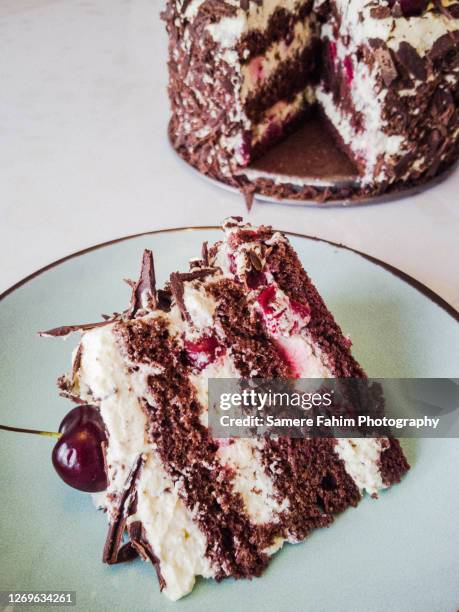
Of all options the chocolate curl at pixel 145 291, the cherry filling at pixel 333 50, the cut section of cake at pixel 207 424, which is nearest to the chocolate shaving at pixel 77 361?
the cut section of cake at pixel 207 424

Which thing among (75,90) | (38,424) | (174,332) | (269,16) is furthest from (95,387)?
(75,90)

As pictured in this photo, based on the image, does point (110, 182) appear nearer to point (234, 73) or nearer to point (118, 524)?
point (234, 73)

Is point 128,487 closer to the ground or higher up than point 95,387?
closer to the ground

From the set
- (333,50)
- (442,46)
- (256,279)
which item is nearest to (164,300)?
(256,279)

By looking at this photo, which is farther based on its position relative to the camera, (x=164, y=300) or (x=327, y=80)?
(x=327, y=80)

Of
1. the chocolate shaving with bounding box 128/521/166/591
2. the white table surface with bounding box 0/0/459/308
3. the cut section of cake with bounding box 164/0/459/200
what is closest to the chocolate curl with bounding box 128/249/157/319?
the chocolate shaving with bounding box 128/521/166/591

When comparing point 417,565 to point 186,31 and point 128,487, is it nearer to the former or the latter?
point 128,487
